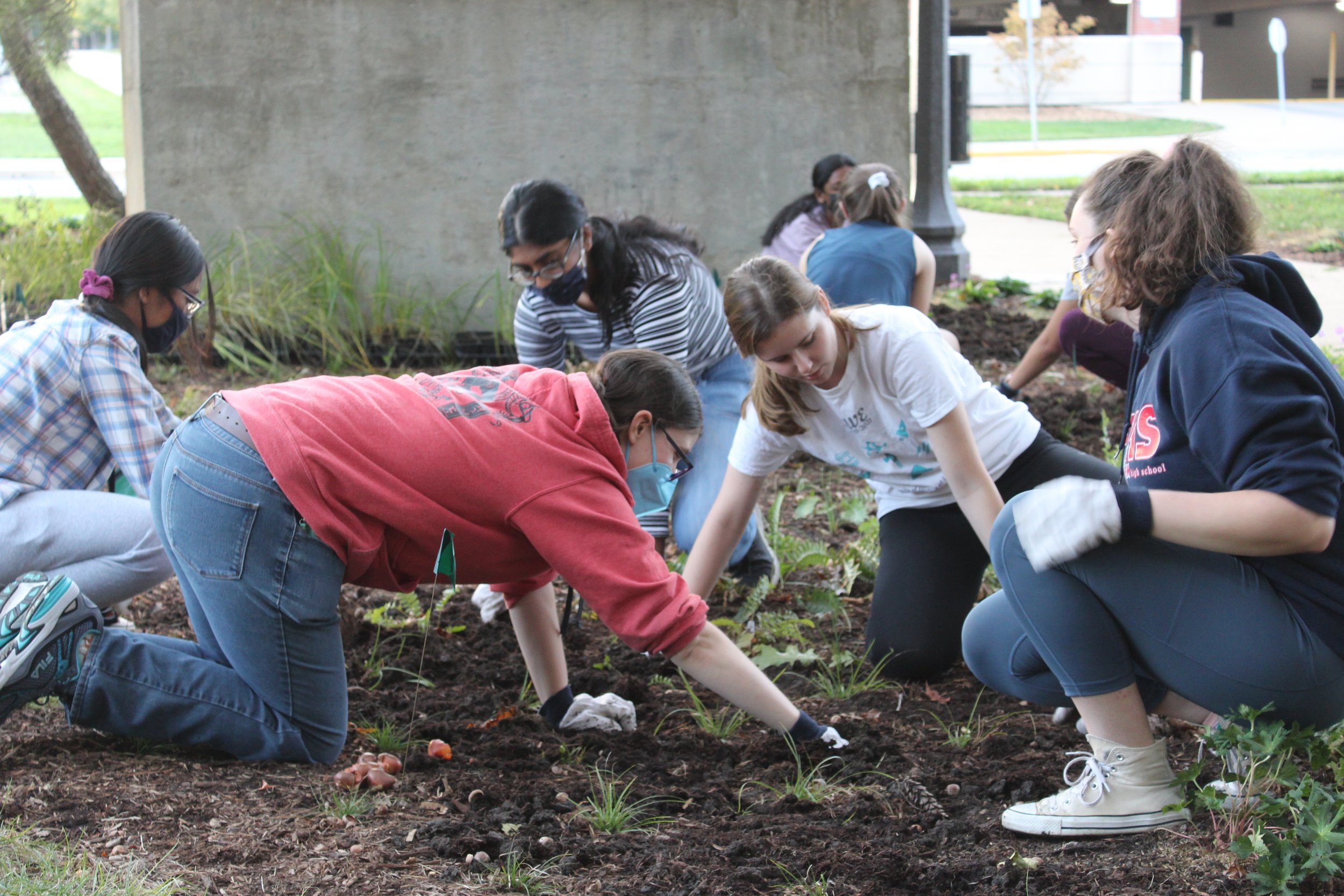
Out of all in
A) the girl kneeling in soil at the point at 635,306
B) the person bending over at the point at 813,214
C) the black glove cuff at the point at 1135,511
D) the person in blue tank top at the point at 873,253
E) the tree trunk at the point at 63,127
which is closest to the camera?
the black glove cuff at the point at 1135,511

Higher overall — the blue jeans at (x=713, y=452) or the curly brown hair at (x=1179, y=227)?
the curly brown hair at (x=1179, y=227)

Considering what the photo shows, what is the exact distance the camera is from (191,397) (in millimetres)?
6047

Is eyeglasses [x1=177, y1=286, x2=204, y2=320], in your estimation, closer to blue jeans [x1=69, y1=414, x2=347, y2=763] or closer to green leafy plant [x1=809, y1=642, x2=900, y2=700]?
blue jeans [x1=69, y1=414, x2=347, y2=763]

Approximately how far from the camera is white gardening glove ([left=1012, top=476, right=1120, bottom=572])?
2012 mm

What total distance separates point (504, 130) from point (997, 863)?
5966mm

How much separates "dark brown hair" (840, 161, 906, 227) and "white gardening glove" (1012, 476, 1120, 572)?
3086 mm

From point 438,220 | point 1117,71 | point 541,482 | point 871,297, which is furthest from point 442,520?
point 1117,71

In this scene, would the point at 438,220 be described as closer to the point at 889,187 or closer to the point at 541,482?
the point at 889,187

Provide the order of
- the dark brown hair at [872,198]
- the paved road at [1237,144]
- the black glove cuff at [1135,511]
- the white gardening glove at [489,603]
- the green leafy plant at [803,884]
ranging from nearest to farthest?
the black glove cuff at [1135,511], the green leafy plant at [803,884], the white gardening glove at [489,603], the dark brown hair at [872,198], the paved road at [1237,144]

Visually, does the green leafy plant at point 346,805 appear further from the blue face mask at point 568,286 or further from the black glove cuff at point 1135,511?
the blue face mask at point 568,286

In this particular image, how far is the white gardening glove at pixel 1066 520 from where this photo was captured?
201 cm

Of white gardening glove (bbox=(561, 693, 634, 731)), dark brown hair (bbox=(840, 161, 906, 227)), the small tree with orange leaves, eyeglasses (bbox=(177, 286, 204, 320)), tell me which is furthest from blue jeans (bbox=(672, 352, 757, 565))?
the small tree with orange leaves

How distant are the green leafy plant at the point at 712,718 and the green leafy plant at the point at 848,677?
0.28 m

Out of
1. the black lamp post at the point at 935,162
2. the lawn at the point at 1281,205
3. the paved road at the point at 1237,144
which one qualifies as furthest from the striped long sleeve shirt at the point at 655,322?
the paved road at the point at 1237,144
